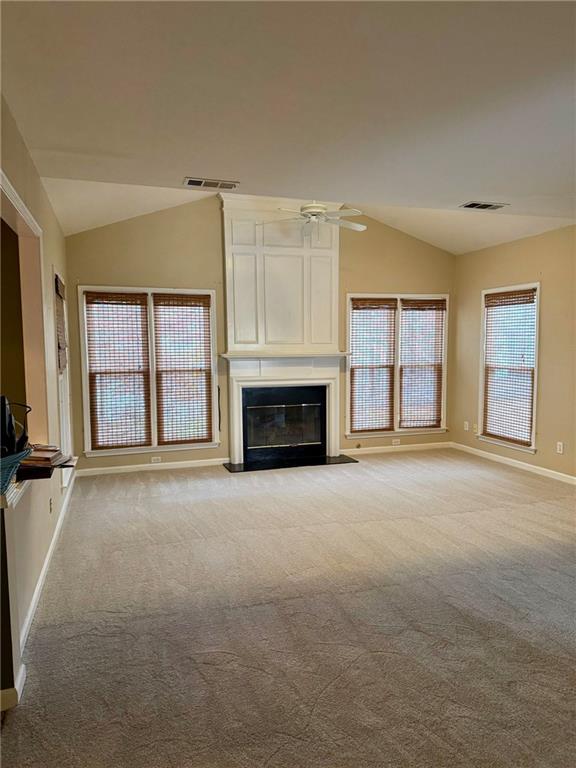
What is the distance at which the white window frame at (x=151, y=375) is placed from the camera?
591 cm

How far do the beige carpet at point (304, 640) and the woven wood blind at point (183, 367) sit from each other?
1684 millimetres

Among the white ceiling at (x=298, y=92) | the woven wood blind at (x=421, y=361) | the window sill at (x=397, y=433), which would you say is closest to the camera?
the white ceiling at (x=298, y=92)

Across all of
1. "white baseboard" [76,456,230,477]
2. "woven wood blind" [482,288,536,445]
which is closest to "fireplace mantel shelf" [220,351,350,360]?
"white baseboard" [76,456,230,477]

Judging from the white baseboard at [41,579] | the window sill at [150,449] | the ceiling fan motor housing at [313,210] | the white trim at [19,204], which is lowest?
the white baseboard at [41,579]

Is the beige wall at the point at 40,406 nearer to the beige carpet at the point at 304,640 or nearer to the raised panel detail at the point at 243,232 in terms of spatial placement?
the beige carpet at the point at 304,640

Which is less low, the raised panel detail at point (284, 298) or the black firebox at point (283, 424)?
the raised panel detail at point (284, 298)

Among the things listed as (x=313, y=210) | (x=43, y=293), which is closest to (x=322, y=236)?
(x=313, y=210)

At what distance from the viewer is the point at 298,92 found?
2.34 m

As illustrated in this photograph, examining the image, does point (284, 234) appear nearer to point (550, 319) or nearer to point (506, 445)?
point (550, 319)

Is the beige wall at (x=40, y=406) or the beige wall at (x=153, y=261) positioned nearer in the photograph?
the beige wall at (x=40, y=406)

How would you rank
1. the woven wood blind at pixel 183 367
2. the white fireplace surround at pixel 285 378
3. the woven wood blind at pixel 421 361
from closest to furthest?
the woven wood blind at pixel 183 367 → the white fireplace surround at pixel 285 378 → the woven wood blind at pixel 421 361

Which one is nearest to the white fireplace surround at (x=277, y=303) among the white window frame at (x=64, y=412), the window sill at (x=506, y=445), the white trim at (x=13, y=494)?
the white window frame at (x=64, y=412)

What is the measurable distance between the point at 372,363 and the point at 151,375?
304 centimetres

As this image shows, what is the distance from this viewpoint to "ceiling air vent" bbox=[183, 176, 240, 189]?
3684 millimetres
